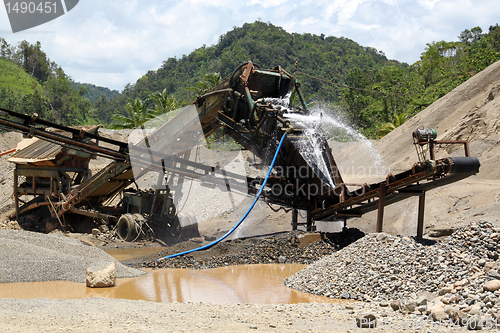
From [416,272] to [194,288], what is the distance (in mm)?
3803

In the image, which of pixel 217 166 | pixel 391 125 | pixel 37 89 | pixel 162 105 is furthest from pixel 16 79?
pixel 217 166

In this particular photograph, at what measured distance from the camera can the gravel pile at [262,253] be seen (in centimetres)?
946

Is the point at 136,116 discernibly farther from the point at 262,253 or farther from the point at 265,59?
the point at 265,59

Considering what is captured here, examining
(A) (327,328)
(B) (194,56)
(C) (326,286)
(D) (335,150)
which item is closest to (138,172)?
(C) (326,286)

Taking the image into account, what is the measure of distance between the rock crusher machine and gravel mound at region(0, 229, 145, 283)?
9.40 ft

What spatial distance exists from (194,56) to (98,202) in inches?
2902

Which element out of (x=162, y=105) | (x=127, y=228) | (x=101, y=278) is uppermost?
(x=162, y=105)

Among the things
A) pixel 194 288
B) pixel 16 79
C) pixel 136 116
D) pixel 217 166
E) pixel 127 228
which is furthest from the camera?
pixel 16 79

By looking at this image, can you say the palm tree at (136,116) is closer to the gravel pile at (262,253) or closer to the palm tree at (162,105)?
the palm tree at (162,105)

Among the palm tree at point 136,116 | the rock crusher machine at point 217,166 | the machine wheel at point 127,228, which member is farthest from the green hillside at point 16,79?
the machine wheel at point 127,228

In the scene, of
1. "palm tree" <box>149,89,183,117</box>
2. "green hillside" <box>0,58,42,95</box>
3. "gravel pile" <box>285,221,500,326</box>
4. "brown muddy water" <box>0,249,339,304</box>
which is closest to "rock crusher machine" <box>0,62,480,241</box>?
"gravel pile" <box>285,221,500,326</box>

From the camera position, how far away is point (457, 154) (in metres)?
14.7

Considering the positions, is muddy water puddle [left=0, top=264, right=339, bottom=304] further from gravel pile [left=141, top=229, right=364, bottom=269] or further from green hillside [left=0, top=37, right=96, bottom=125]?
A: green hillside [left=0, top=37, right=96, bottom=125]

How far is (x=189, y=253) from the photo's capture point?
9977mm
